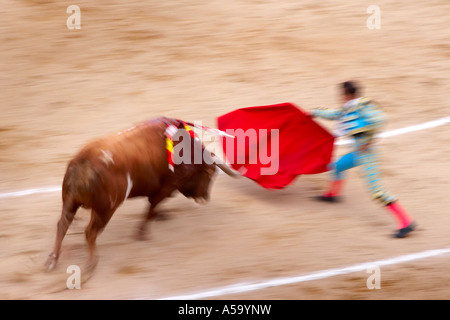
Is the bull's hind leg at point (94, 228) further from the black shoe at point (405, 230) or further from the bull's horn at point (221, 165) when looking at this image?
the black shoe at point (405, 230)

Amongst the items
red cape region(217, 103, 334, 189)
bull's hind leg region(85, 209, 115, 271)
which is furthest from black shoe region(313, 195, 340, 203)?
bull's hind leg region(85, 209, 115, 271)

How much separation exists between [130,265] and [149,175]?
0.73 meters

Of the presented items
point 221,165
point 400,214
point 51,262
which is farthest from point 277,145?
point 51,262

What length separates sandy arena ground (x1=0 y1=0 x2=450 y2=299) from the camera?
6434mm

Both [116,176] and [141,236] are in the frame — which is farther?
[141,236]

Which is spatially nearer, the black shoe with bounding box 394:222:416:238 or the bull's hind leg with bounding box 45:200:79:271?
the bull's hind leg with bounding box 45:200:79:271

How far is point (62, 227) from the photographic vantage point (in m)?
6.25

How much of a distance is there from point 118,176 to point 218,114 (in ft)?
10.6

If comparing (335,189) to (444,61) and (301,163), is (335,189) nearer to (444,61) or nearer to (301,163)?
(301,163)

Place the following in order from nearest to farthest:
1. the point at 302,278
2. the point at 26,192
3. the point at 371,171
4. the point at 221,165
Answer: the point at 302,278
the point at 371,171
the point at 221,165
the point at 26,192

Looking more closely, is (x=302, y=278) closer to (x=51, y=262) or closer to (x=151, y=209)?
(x=151, y=209)

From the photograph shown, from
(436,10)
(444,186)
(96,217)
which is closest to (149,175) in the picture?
(96,217)

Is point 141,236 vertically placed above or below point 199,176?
below

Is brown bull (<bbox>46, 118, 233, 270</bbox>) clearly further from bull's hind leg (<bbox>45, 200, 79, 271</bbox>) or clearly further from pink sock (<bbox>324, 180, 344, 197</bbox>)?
pink sock (<bbox>324, 180, 344, 197</bbox>)
